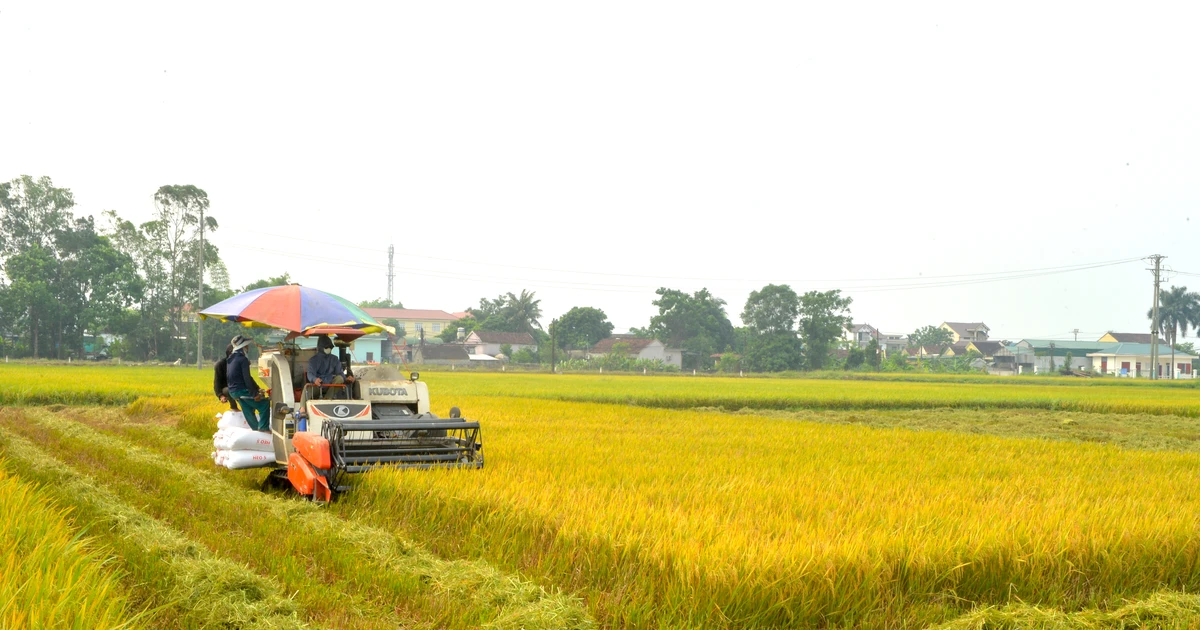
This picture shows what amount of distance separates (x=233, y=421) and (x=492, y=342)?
266 ft

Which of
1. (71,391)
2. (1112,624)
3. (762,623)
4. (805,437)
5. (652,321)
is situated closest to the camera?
(762,623)

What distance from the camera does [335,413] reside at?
9398 millimetres

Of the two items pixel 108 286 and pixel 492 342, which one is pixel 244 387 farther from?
pixel 492 342

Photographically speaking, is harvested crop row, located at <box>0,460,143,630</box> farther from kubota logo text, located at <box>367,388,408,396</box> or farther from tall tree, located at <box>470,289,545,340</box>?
tall tree, located at <box>470,289,545,340</box>

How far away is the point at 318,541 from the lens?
22.9 feet

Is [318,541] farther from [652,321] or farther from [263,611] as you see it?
[652,321]

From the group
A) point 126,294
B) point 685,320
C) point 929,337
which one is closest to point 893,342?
point 929,337

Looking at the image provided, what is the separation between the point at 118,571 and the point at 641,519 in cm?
341

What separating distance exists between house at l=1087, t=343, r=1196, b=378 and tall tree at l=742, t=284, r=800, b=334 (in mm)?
35435

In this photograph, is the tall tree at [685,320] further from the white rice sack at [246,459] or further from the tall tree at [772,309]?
the white rice sack at [246,459]

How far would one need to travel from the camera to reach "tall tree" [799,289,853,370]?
76750 mm

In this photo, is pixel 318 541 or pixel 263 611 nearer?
pixel 263 611

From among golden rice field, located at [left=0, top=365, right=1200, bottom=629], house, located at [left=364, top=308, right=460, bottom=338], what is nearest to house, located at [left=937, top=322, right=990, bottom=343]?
house, located at [left=364, top=308, right=460, bottom=338]

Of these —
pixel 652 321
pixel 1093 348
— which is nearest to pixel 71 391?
pixel 652 321
